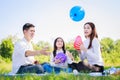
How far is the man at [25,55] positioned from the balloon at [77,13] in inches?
48.7

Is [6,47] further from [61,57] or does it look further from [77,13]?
[61,57]

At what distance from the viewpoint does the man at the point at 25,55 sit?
6746 mm

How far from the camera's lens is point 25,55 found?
687 cm

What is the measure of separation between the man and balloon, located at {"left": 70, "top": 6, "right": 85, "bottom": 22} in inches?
48.7

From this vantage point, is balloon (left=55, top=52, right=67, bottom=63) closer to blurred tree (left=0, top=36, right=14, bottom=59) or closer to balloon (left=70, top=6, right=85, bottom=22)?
balloon (left=70, top=6, right=85, bottom=22)

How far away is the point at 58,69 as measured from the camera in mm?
7129

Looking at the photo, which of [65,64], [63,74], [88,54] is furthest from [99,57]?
[63,74]

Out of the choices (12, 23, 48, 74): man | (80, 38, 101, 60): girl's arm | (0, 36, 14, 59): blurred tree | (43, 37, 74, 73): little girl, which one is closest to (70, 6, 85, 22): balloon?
(43, 37, 74, 73): little girl

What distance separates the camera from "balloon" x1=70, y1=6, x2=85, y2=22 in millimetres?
7723

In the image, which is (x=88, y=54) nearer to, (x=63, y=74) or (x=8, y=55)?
(x=63, y=74)

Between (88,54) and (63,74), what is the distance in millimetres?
1203

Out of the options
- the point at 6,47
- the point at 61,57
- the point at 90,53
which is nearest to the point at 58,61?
the point at 61,57

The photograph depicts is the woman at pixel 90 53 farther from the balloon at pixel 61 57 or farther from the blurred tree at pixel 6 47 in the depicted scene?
the blurred tree at pixel 6 47

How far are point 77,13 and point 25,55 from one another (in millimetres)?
1698
